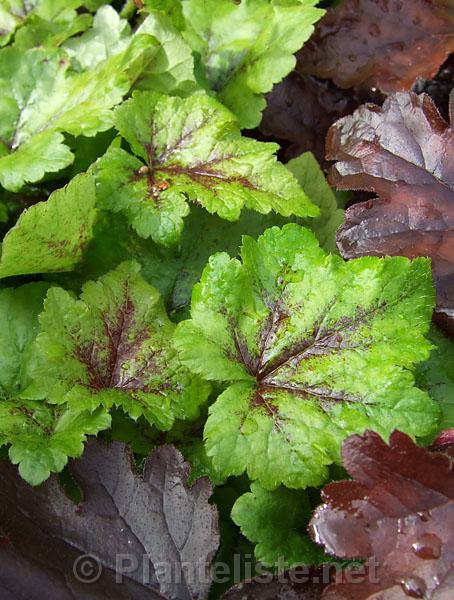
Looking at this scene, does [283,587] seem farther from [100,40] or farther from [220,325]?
[100,40]

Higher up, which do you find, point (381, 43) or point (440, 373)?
point (381, 43)

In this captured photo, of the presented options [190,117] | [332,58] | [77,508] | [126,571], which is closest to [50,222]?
[190,117]

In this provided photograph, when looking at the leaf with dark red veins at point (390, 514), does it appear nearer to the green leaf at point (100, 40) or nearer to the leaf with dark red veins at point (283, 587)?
the leaf with dark red veins at point (283, 587)

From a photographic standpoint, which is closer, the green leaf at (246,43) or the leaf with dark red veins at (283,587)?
the leaf with dark red veins at (283,587)

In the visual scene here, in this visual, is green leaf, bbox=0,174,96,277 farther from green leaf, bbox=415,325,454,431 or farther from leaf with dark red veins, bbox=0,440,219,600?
green leaf, bbox=415,325,454,431

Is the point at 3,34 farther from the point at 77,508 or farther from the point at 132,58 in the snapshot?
the point at 77,508

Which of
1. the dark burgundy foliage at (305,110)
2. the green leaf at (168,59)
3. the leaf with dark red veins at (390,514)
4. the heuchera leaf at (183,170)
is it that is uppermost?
the green leaf at (168,59)

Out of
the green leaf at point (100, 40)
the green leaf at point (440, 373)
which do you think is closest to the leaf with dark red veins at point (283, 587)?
the green leaf at point (440, 373)

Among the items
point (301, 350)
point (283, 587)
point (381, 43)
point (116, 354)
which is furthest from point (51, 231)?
point (381, 43)
